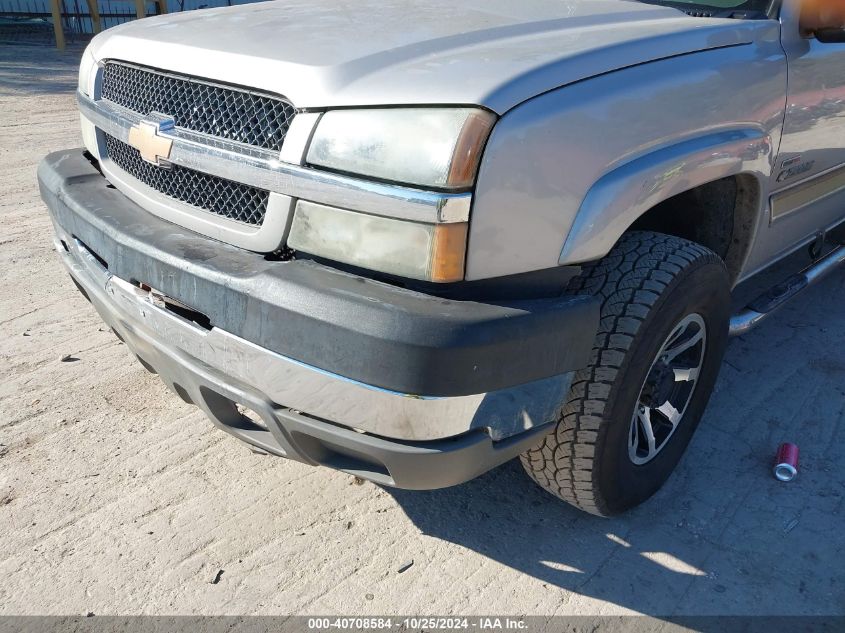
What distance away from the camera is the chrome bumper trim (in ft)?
5.88

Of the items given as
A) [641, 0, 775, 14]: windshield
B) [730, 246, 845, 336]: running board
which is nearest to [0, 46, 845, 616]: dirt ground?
[730, 246, 845, 336]: running board

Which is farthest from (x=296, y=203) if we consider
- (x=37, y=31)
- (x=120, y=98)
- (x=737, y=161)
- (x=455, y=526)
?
(x=37, y=31)

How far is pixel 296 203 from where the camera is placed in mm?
1976

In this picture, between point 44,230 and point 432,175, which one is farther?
point 44,230

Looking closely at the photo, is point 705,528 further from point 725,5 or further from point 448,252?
point 725,5

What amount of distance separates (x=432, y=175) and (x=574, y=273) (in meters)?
0.50

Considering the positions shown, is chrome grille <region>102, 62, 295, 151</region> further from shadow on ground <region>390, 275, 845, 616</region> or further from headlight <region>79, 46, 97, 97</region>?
shadow on ground <region>390, 275, 845, 616</region>

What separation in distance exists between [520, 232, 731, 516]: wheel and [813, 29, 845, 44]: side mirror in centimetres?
98

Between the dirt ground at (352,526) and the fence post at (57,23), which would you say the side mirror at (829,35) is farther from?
the fence post at (57,23)

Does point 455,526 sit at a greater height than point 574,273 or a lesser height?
lesser

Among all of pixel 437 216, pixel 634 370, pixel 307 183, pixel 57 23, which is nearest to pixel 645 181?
pixel 634 370

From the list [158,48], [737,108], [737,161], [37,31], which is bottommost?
[37,31]

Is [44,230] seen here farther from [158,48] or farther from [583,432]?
[583,432]

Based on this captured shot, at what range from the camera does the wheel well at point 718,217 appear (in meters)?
2.72
